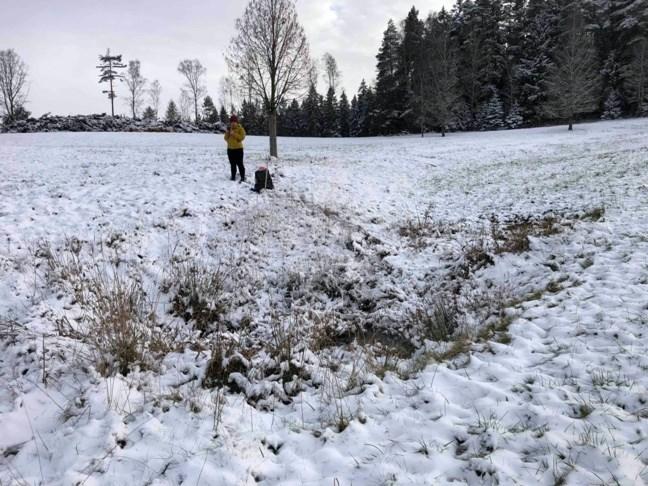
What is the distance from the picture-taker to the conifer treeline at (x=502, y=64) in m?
36.5

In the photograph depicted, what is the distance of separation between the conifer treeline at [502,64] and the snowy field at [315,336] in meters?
31.2

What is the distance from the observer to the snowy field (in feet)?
9.54

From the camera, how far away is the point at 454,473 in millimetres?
2709

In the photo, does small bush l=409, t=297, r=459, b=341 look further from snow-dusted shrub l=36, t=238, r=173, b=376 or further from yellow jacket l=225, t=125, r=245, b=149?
yellow jacket l=225, t=125, r=245, b=149

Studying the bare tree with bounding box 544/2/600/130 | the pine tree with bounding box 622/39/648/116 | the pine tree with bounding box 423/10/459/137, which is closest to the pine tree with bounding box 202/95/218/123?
the pine tree with bounding box 423/10/459/137

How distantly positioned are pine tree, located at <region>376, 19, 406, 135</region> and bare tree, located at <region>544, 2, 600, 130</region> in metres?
16.2

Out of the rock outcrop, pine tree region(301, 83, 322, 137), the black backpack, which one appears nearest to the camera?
the black backpack

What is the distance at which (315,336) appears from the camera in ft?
18.2

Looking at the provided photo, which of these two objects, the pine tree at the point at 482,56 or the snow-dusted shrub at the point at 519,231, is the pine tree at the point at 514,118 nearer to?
the pine tree at the point at 482,56

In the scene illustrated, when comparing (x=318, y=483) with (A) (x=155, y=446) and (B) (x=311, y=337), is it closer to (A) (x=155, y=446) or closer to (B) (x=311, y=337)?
(A) (x=155, y=446)

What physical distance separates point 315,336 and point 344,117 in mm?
53522

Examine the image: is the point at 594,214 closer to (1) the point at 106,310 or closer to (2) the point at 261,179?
(2) the point at 261,179

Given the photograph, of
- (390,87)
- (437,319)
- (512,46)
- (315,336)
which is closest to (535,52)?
(512,46)

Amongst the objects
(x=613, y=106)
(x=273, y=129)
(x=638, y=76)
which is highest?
(x=638, y=76)
